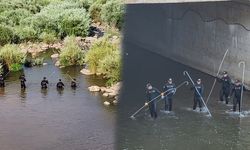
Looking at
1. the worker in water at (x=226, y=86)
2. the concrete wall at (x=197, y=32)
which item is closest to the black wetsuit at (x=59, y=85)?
the concrete wall at (x=197, y=32)

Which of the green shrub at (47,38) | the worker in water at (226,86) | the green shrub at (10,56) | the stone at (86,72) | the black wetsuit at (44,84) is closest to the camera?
the worker in water at (226,86)

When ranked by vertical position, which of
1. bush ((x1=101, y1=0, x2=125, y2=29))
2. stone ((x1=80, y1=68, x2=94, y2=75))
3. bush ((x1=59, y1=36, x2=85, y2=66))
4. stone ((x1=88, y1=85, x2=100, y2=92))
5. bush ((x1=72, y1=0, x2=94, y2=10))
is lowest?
stone ((x1=88, y1=85, x2=100, y2=92))

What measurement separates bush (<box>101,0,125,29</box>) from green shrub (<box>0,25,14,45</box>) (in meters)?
8.14

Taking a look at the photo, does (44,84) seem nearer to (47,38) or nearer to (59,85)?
(59,85)

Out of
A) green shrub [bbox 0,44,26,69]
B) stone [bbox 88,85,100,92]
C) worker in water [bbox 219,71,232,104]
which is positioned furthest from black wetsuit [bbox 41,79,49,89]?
worker in water [bbox 219,71,232,104]

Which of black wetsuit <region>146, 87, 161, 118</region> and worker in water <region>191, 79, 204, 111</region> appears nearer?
black wetsuit <region>146, 87, 161, 118</region>

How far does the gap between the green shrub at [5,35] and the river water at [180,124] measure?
10.8m

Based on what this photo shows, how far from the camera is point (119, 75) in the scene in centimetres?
2483

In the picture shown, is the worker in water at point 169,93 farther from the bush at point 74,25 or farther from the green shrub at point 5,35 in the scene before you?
the bush at point 74,25

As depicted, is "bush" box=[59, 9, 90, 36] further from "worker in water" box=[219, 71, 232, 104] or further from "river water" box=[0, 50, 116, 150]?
"worker in water" box=[219, 71, 232, 104]

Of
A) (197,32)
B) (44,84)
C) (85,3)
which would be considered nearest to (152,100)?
(44,84)

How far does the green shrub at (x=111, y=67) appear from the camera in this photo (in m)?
24.7

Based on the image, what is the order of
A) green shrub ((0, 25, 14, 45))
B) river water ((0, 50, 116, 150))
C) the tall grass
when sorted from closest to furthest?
river water ((0, 50, 116, 150)) < the tall grass < green shrub ((0, 25, 14, 45))

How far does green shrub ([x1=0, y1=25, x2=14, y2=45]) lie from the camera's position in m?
32.4
